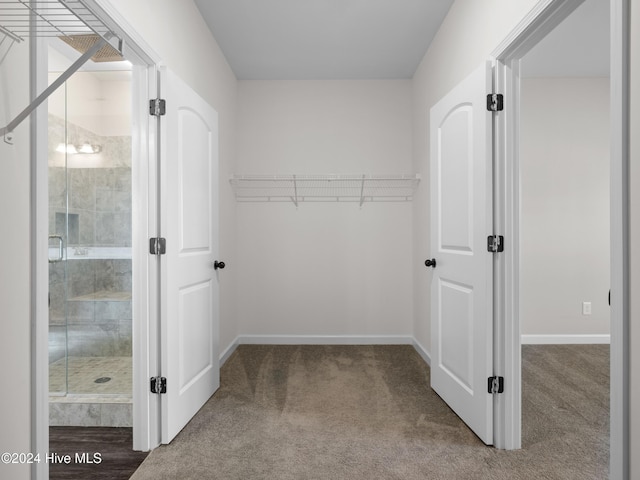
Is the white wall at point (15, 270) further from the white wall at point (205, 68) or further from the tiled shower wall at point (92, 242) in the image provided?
the tiled shower wall at point (92, 242)

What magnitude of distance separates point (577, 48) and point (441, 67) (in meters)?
1.40

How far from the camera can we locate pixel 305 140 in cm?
400

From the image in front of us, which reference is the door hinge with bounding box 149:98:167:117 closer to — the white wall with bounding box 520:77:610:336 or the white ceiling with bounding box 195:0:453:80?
the white ceiling with bounding box 195:0:453:80

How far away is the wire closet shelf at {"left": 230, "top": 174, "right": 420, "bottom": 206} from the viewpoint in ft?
13.1

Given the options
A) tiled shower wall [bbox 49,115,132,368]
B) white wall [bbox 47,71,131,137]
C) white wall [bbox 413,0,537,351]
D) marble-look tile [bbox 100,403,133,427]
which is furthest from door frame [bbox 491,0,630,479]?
white wall [bbox 47,71,131,137]

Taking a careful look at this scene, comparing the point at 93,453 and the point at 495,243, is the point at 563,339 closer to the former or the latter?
the point at 495,243

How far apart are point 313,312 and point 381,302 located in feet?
2.30

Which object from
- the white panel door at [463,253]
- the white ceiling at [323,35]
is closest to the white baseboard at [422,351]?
the white panel door at [463,253]

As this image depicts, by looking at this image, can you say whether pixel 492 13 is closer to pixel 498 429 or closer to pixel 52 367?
pixel 498 429

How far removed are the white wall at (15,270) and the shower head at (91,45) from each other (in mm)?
1456

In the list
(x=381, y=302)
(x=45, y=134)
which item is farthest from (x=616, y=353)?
(x=381, y=302)

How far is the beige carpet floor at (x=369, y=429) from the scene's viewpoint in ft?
6.16

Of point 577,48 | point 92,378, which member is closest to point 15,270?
point 92,378

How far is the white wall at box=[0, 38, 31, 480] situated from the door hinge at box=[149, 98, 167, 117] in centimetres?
89
